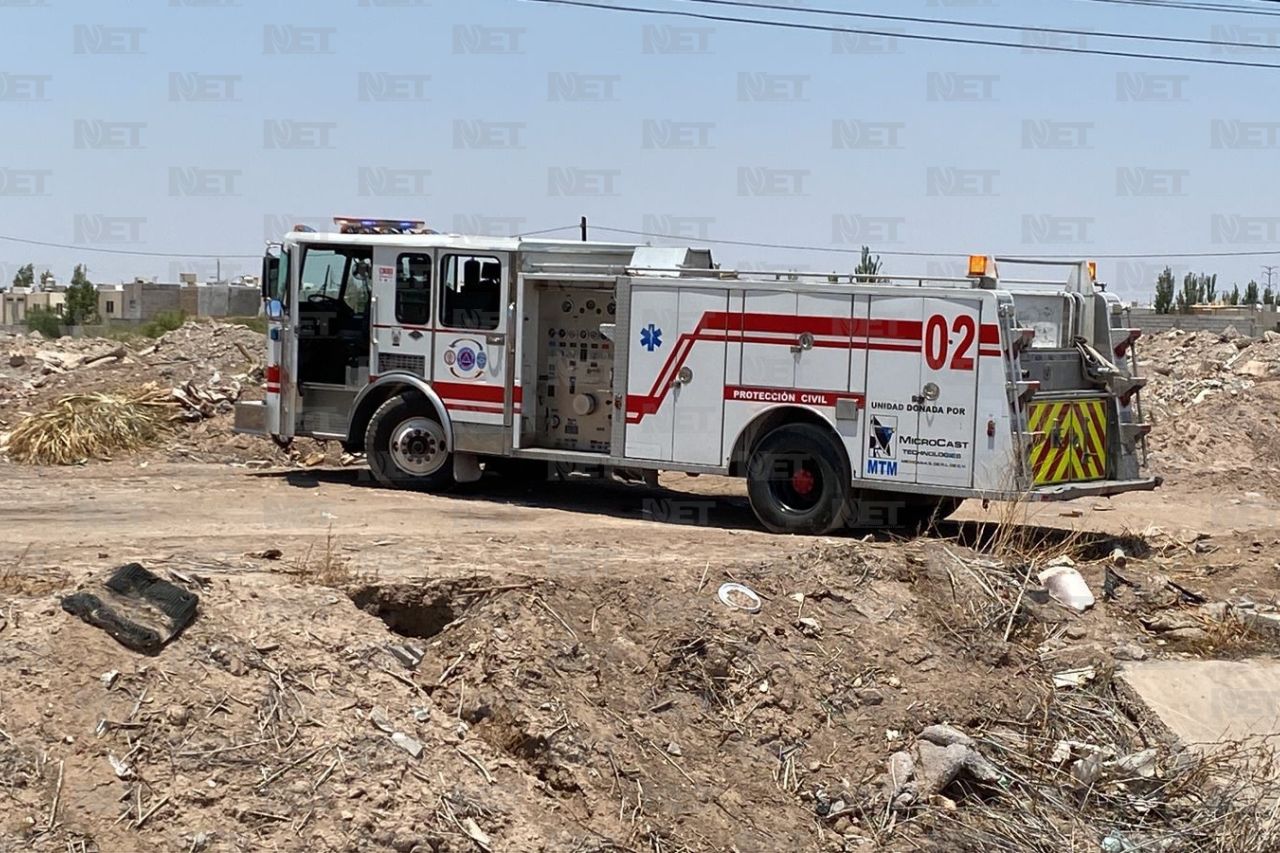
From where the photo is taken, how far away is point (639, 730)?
9.03 metres

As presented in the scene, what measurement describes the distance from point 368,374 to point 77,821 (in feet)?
29.1

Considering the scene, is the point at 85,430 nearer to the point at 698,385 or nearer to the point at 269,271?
the point at 269,271

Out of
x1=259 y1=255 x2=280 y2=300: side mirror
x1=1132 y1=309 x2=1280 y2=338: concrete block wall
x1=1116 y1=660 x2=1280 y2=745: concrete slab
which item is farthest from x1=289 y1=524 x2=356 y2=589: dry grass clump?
x1=1132 y1=309 x2=1280 y2=338: concrete block wall

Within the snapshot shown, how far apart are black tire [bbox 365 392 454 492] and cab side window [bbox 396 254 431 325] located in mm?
774

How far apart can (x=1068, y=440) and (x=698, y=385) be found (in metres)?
3.20

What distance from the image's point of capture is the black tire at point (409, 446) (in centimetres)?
1564

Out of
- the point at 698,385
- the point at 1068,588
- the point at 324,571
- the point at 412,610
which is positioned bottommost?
the point at 1068,588

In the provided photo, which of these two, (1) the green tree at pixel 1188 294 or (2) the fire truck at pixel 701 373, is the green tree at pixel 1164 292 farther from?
(2) the fire truck at pixel 701 373

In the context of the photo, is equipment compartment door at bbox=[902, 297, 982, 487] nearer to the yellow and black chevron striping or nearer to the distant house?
the yellow and black chevron striping

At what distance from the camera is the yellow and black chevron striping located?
13.0 meters

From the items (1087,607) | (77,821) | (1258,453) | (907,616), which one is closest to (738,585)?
(907,616)

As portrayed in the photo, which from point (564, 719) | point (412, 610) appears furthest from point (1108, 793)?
point (412, 610)

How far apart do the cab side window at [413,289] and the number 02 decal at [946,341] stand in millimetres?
5032

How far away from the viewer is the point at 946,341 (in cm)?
1298
